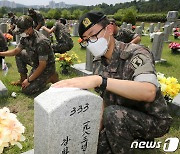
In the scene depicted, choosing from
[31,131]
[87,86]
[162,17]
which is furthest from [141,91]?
[162,17]

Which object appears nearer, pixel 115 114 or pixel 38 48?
pixel 115 114

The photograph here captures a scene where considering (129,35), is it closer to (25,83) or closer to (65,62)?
(65,62)

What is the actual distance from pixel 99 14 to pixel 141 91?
0.80 meters

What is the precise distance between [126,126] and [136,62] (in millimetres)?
561

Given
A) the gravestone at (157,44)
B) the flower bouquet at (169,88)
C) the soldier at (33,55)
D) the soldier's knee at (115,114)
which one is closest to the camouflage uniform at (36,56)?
the soldier at (33,55)

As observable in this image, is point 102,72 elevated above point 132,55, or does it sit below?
below

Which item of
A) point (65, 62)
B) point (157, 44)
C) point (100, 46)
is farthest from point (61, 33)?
point (100, 46)

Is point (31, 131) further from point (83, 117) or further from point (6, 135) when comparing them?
point (6, 135)

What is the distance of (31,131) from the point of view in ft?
9.50

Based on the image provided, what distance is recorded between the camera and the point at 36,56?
3.85 meters

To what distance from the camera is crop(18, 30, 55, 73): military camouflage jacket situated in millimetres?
3638

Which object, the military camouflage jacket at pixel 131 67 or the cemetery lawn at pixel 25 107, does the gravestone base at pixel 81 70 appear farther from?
the military camouflage jacket at pixel 131 67

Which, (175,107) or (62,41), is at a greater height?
(62,41)

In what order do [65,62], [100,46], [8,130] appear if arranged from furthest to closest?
1. [65,62]
2. [100,46]
3. [8,130]
